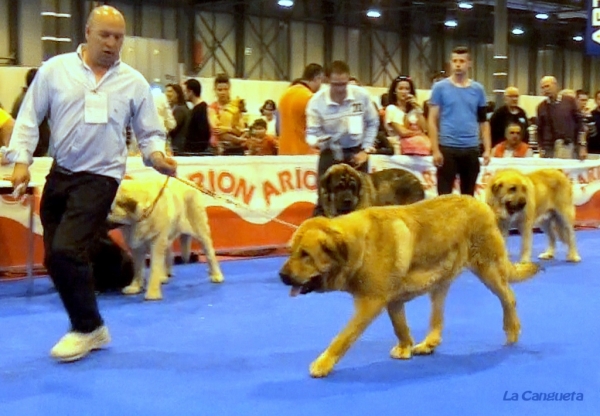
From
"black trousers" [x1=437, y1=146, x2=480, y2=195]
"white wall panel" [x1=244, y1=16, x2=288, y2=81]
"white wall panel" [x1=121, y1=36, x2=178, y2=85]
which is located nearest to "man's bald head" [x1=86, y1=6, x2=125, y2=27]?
"black trousers" [x1=437, y1=146, x2=480, y2=195]

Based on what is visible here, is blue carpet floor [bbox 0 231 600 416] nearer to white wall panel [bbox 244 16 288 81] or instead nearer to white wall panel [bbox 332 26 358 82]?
white wall panel [bbox 244 16 288 81]

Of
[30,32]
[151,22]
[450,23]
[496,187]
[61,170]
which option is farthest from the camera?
[450,23]

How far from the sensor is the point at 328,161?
617 centimetres

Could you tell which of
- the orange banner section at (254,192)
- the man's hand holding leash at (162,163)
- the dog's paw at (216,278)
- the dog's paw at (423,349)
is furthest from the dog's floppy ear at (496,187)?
the man's hand holding leash at (162,163)

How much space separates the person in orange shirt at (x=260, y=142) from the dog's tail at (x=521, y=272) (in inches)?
251

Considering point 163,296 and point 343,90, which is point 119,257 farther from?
point 343,90

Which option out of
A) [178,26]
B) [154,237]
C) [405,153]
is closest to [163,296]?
[154,237]

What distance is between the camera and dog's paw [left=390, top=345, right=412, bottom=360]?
3.98 metres

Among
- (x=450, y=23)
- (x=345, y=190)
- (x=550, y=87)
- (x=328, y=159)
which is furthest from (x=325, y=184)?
(x=450, y=23)

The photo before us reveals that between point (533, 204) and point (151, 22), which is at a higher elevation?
point (151, 22)

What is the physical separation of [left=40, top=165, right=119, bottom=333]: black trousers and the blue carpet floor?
11.2 inches

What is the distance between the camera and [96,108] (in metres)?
3.88

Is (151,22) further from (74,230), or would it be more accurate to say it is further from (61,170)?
(74,230)

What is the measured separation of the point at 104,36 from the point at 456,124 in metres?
3.13
